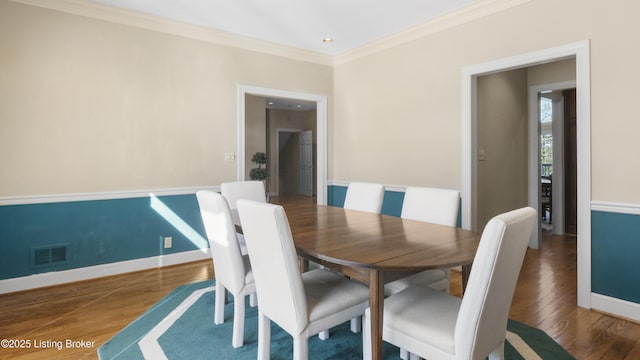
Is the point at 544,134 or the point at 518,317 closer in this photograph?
the point at 518,317

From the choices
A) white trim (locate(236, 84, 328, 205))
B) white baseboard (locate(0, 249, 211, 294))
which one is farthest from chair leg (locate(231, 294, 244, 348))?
white trim (locate(236, 84, 328, 205))

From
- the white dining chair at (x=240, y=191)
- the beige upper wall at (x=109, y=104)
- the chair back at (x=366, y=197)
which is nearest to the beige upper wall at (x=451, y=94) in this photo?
the chair back at (x=366, y=197)

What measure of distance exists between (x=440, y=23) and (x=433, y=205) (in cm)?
→ 218

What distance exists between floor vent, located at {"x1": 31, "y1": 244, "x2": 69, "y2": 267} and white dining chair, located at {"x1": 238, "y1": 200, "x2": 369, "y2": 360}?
2.47 meters

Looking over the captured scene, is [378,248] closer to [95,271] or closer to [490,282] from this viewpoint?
[490,282]

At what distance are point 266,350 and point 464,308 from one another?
1054 mm

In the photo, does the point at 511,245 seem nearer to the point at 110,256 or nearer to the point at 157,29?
the point at 110,256

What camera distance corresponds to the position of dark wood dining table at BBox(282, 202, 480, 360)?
4.76ft

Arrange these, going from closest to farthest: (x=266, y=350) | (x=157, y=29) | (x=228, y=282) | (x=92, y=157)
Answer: (x=266, y=350) < (x=228, y=282) < (x=92, y=157) < (x=157, y=29)

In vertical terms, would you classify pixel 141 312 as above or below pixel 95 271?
below

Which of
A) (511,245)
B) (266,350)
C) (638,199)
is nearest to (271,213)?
(266,350)

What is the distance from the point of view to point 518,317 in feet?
8.20

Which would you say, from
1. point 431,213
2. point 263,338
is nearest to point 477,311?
point 263,338

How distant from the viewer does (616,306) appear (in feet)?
8.18
